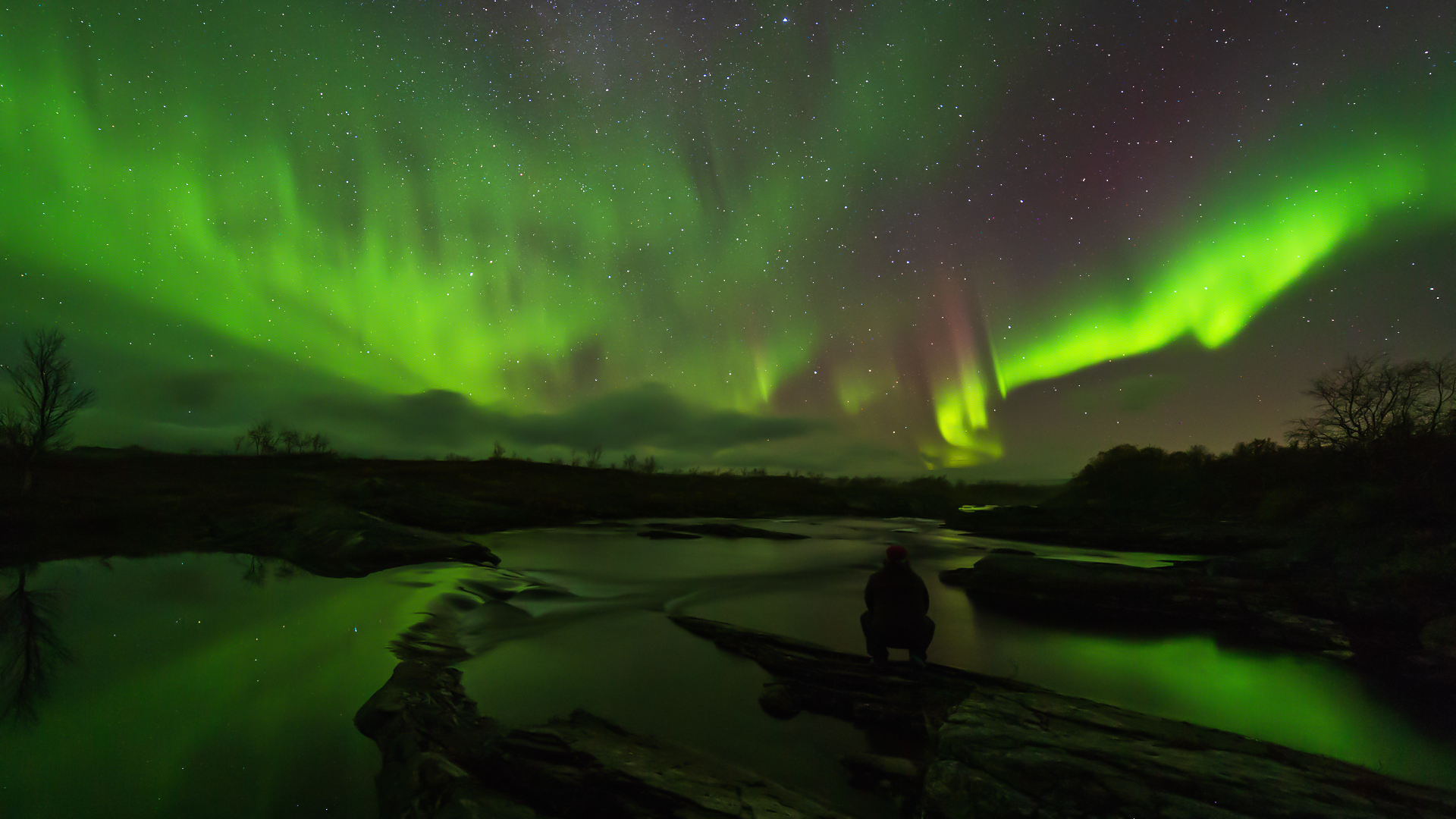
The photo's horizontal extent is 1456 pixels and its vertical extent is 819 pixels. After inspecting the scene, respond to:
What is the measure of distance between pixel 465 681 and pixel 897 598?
26.0ft

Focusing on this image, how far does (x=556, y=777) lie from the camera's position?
5.77 m

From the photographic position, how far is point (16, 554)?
2277 cm

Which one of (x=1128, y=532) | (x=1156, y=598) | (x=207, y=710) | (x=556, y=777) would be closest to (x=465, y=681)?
(x=207, y=710)

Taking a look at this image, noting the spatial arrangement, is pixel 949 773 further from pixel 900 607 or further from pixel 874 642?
pixel 874 642

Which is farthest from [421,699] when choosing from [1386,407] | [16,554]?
[1386,407]

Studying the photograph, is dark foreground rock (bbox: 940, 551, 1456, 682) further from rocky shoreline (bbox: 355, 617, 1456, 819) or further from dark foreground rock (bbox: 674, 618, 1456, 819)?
rocky shoreline (bbox: 355, 617, 1456, 819)

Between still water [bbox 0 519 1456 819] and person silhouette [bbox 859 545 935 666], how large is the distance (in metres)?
1.95

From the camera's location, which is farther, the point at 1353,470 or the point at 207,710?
the point at 1353,470

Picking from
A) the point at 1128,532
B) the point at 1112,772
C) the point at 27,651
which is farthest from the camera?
the point at 1128,532

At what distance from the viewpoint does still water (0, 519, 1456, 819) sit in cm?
664

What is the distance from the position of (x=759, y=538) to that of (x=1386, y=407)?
143ft

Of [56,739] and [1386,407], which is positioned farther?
[1386,407]

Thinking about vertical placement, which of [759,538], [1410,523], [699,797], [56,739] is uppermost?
[1410,523]

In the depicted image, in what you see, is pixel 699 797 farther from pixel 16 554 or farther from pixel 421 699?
pixel 16 554
